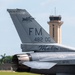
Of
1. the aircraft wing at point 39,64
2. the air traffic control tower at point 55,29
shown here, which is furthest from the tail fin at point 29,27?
the air traffic control tower at point 55,29

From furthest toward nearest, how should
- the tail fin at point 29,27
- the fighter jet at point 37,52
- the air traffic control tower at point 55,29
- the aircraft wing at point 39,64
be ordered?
the air traffic control tower at point 55,29 < the tail fin at point 29,27 < the fighter jet at point 37,52 < the aircraft wing at point 39,64

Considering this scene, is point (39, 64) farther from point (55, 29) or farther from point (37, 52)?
point (55, 29)

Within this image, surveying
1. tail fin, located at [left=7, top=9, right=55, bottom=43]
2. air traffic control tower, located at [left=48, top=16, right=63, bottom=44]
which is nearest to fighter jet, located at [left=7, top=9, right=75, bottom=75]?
tail fin, located at [left=7, top=9, right=55, bottom=43]

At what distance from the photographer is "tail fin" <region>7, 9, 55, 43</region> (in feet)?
97.0

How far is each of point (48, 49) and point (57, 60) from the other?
179 cm

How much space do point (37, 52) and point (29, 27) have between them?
2098mm

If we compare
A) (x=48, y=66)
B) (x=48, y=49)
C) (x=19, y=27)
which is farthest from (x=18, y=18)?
(x=48, y=66)

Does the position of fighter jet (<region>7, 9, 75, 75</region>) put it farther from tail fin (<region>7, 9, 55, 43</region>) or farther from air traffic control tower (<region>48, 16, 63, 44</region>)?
air traffic control tower (<region>48, 16, 63, 44</region>)

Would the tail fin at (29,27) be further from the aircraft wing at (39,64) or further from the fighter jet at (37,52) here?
the aircraft wing at (39,64)

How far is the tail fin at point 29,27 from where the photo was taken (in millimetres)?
29562

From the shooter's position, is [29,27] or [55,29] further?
[55,29]

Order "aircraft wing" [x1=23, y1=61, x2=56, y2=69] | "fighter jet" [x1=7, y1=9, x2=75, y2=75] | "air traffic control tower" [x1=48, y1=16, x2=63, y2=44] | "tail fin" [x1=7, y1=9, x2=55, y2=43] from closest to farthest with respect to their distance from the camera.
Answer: "aircraft wing" [x1=23, y1=61, x2=56, y2=69] → "fighter jet" [x1=7, y1=9, x2=75, y2=75] → "tail fin" [x1=7, y1=9, x2=55, y2=43] → "air traffic control tower" [x1=48, y1=16, x2=63, y2=44]

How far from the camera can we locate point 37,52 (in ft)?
93.3

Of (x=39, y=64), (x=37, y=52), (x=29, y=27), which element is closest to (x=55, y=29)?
(x=29, y=27)
